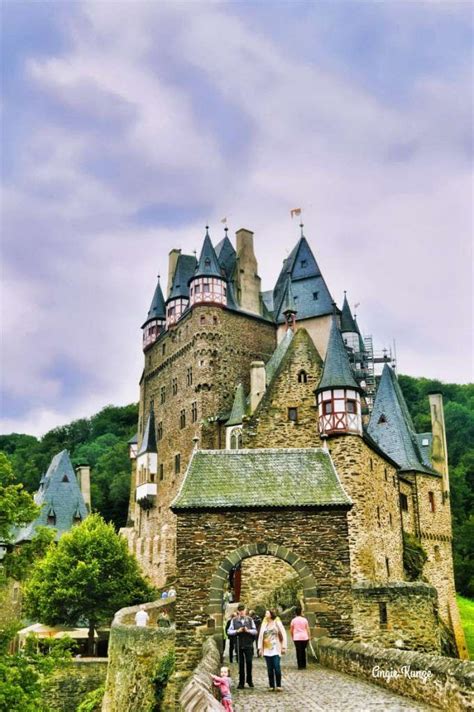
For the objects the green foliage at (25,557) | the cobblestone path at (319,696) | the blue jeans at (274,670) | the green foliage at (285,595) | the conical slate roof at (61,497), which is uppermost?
the conical slate roof at (61,497)

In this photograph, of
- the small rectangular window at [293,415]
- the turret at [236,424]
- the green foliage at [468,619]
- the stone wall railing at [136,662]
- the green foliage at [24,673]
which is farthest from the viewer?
the turret at [236,424]

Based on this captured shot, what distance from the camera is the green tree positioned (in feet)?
132

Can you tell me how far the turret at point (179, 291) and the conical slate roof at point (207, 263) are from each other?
12.0ft

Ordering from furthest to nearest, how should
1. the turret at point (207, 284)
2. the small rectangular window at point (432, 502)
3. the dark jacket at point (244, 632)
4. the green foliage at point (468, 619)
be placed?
the turret at point (207, 284)
the small rectangular window at point (432, 502)
the green foliage at point (468, 619)
the dark jacket at point (244, 632)

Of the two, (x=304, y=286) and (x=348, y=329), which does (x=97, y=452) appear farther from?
(x=304, y=286)

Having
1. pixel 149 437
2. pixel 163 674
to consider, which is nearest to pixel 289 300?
pixel 149 437

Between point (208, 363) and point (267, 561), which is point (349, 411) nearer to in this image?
point (267, 561)

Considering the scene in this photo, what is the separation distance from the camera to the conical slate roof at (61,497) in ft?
190

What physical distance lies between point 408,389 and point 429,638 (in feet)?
225

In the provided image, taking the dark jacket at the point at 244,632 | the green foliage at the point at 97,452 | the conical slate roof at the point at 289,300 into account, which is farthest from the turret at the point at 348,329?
the dark jacket at the point at 244,632

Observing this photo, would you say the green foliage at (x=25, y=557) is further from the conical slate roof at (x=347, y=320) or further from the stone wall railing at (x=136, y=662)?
the conical slate roof at (x=347, y=320)

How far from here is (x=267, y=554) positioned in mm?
20047

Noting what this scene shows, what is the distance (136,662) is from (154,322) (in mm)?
43903

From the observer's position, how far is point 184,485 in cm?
2145
